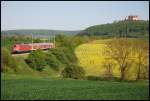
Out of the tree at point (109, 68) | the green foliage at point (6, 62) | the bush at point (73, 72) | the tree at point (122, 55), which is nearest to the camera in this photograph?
the bush at point (73, 72)

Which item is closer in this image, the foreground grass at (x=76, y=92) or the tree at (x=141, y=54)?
the foreground grass at (x=76, y=92)

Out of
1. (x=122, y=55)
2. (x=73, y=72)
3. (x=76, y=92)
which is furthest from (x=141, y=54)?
(x=76, y=92)

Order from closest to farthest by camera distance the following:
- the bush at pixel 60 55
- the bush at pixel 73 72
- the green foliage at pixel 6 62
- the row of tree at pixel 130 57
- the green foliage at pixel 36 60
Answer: the bush at pixel 73 72
the green foliage at pixel 6 62
the row of tree at pixel 130 57
the green foliage at pixel 36 60
the bush at pixel 60 55

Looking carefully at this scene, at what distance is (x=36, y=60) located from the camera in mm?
44469

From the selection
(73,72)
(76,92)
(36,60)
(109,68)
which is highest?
(76,92)

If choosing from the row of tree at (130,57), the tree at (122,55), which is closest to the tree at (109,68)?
the row of tree at (130,57)

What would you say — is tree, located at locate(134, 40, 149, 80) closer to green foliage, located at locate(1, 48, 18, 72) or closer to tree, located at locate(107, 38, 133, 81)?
tree, located at locate(107, 38, 133, 81)

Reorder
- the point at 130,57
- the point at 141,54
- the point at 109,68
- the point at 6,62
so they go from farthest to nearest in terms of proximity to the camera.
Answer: the point at 109,68 → the point at 130,57 → the point at 141,54 → the point at 6,62

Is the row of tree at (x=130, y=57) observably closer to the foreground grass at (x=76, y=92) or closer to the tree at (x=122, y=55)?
the tree at (x=122, y=55)

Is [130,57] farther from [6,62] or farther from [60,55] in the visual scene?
[60,55]

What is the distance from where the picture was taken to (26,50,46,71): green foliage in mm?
43344

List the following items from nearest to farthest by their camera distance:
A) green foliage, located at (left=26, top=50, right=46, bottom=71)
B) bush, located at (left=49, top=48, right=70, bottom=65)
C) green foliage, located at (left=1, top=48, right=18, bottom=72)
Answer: green foliage, located at (left=1, top=48, right=18, bottom=72) < green foliage, located at (left=26, top=50, right=46, bottom=71) < bush, located at (left=49, top=48, right=70, bottom=65)

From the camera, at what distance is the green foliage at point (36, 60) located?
43344mm

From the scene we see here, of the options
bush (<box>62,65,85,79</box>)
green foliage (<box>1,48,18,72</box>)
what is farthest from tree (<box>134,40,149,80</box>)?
green foliage (<box>1,48,18,72</box>)
